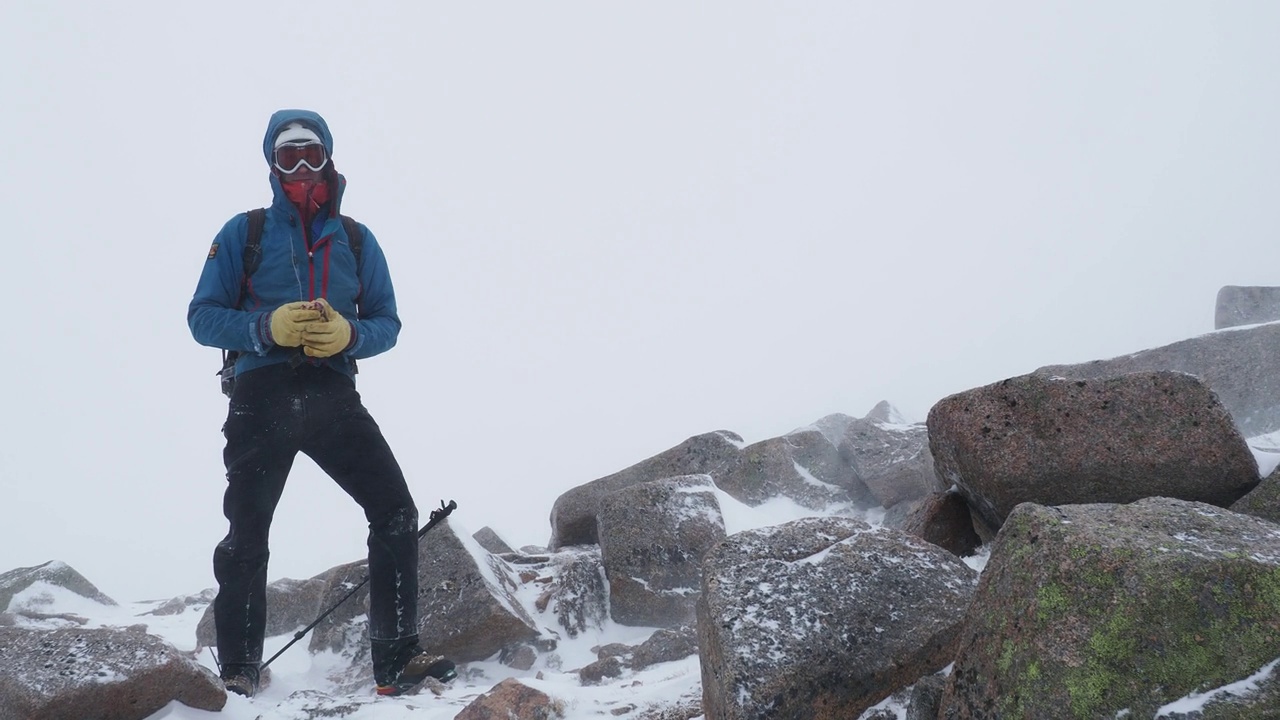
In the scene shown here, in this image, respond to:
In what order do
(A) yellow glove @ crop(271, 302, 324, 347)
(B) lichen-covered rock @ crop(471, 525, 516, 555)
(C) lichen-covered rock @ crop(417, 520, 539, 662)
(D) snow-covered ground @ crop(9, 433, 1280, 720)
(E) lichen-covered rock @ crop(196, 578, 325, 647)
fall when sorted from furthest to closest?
(B) lichen-covered rock @ crop(471, 525, 516, 555) → (E) lichen-covered rock @ crop(196, 578, 325, 647) → (C) lichen-covered rock @ crop(417, 520, 539, 662) → (D) snow-covered ground @ crop(9, 433, 1280, 720) → (A) yellow glove @ crop(271, 302, 324, 347)

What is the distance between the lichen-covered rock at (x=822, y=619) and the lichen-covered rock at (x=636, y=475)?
26.0 feet

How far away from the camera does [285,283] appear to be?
17.6 ft

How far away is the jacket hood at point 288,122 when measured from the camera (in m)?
5.62

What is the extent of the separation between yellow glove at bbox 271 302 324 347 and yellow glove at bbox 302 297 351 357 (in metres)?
0.04

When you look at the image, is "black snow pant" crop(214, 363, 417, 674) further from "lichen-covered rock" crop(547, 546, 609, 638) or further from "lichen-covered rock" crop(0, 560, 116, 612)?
"lichen-covered rock" crop(0, 560, 116, 612)

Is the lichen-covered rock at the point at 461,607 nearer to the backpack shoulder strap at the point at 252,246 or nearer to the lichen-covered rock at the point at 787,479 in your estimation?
the backpack shoulder strap at the point at 252,246

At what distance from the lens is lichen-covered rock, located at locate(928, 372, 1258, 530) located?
500cm

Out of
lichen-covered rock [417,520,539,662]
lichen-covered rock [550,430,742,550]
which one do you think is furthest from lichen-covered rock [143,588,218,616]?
lichen-covered rock [417,520,539,662]

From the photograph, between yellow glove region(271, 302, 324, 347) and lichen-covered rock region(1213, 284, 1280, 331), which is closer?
yellow glove region(271, 302, 324, 347)

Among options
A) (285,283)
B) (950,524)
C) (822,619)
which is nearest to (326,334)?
(285,283)

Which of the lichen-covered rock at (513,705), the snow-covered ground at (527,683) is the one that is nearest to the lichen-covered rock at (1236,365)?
the snow-covered ground at (527,683)

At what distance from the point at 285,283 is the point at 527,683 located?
3257 millimetres

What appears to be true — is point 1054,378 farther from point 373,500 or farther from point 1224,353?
point 1224,353

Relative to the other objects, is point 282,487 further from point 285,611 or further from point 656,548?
point 285,611
